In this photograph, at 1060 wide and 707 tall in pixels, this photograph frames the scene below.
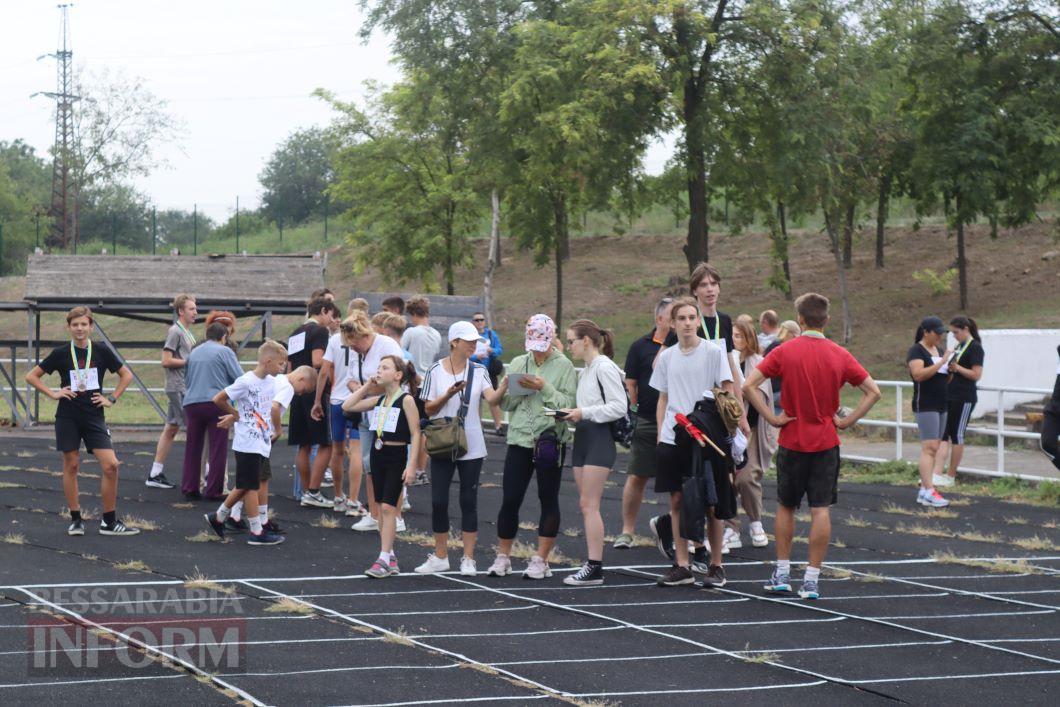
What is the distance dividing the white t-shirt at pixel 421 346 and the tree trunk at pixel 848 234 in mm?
24574

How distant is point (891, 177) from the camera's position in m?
35.5

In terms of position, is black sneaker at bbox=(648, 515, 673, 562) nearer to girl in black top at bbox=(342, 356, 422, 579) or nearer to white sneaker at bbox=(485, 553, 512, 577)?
white sneaker at bbox=(485, 553, 512, 577)

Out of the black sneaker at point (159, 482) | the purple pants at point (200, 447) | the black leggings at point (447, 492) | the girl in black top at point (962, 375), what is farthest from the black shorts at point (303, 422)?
the girl in black top at point (962, 375)

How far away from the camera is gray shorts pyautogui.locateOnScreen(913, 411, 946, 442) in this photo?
12.9 metres

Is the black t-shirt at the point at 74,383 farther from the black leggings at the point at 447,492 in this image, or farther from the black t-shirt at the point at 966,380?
the black t-shirt at the point at 966,380

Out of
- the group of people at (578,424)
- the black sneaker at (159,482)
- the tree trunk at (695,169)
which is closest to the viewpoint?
the group of people at (578,424)

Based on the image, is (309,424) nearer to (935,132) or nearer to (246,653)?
(246,653)

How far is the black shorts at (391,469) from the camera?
888cm

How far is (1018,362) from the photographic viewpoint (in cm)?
2239

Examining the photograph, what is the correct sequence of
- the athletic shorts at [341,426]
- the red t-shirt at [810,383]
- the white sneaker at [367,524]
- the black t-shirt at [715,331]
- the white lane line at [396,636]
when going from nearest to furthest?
the white lane line at [396,636] → the red t-shirt at [810,383] → the black t-shirt at [715,331] → the white sneaker at [367,524] → the athletic shorts at [341,426]

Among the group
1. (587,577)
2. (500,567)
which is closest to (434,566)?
(500,567)

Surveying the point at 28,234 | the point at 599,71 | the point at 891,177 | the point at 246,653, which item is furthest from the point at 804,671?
the point at 28,234

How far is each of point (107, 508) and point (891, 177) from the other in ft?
95.0

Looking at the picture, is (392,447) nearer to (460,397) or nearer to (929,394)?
(460,397)
